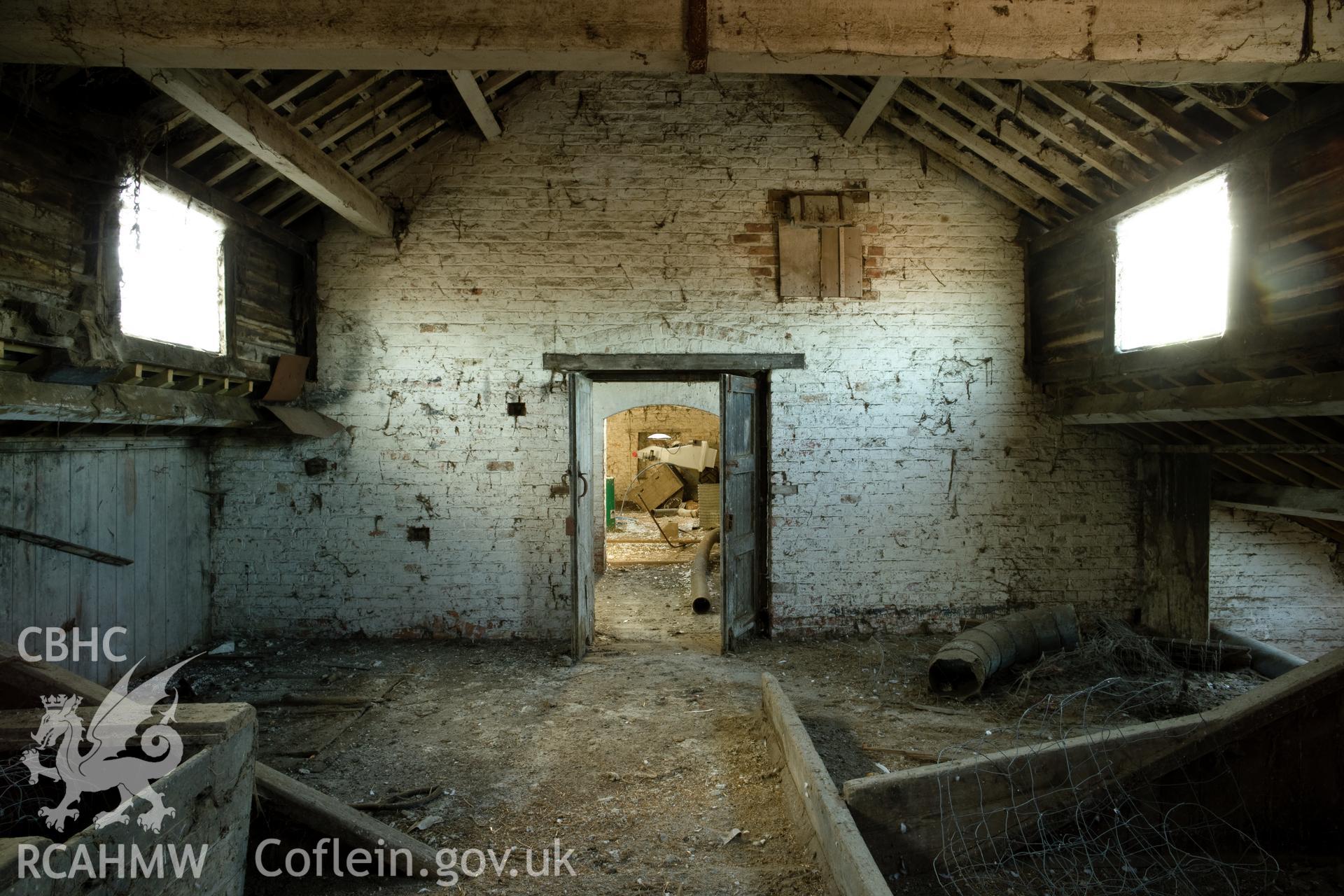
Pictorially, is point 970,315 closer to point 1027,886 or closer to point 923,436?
point 923,436

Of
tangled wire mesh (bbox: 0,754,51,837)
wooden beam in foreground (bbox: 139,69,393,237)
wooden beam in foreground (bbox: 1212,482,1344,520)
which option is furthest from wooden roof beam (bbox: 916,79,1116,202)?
tangled wire mesh (bbox: 0,754,51,837)

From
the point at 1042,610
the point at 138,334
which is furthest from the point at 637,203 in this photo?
the point at 1042,610

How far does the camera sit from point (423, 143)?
5590mm

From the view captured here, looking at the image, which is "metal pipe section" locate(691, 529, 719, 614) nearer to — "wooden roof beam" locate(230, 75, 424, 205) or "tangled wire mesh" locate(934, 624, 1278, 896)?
"tangled wire mesh" locate(934, 624, 1278, 896)

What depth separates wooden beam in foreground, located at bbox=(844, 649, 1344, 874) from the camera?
305 centimetres

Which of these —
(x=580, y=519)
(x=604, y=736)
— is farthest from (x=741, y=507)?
(x=604, y=736)

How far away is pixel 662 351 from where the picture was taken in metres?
5.73

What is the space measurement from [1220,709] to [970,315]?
131 inches

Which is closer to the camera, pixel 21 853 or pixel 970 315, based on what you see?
pixel 21 853

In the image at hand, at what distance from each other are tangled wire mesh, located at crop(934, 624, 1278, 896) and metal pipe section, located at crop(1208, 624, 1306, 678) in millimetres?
1994

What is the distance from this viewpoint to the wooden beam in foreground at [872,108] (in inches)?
188

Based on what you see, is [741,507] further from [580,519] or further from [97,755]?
[97,755]

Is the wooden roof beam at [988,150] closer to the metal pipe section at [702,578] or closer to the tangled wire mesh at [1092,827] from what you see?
the tangled wire mesh at [1092,827]

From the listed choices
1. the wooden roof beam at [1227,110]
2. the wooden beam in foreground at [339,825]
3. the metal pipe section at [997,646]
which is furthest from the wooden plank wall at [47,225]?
the wooden roof beam at [1227,110]
